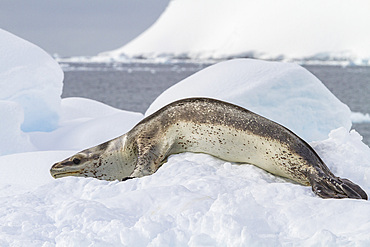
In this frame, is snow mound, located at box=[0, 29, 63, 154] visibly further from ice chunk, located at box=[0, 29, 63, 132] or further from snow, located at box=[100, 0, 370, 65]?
snow, located at box=[100, 0, 370, 65]

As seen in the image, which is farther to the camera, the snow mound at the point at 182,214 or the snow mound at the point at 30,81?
the snow mound at the point at 30,81

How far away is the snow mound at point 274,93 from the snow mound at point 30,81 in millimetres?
2440

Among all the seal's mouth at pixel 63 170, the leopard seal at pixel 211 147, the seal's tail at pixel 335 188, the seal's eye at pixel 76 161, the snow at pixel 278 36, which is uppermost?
the seal's tail at pixel 335 188

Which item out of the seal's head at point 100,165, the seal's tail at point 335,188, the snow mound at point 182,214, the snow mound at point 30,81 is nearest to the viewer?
the snow mound at point 182,214

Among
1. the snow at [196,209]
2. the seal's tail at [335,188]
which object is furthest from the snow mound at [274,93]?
the seal's tail at [335,188]

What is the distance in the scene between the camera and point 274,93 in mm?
5246

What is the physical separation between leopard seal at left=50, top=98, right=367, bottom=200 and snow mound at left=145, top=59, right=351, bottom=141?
1535 mm

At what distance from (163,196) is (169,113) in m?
1.15

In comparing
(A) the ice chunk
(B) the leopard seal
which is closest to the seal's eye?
(B) the leopard seal

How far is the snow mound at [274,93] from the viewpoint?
5109 millimetres

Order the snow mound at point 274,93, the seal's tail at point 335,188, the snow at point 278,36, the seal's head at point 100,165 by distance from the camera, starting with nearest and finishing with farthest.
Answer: the seal's tail at point 335,188 → the seal's head at point 100,165 → the snow mound at point 274,93 → the snow at point 278,36

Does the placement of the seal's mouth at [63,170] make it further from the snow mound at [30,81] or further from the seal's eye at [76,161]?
the snow mound at [30,81]

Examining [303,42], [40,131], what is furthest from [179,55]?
[40,131]

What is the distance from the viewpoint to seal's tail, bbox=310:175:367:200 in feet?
8.12
